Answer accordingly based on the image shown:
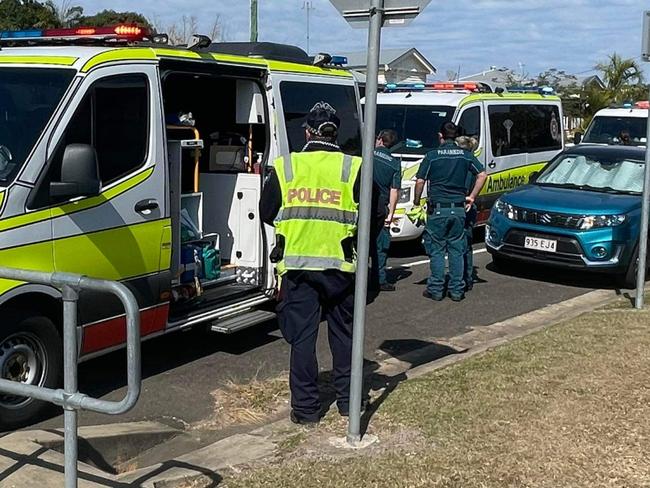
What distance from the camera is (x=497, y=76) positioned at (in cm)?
4519

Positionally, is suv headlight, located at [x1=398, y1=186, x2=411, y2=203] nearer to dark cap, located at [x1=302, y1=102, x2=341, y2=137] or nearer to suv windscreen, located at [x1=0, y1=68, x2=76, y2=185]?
dark cap, located at [x1=302, y1=102, x2=341, y2=137]

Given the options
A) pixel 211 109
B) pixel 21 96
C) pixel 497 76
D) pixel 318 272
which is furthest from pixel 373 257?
pixel 497 76

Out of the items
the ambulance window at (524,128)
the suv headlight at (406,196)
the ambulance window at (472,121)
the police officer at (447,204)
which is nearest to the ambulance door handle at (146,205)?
the police officer at (447,204)

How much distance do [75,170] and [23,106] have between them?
2.27ft

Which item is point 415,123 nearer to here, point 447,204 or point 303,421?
point 447,204

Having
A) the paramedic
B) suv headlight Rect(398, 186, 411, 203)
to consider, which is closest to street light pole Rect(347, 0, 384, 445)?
the paramedic

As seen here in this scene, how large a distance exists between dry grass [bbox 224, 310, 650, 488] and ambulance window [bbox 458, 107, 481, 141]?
655cm

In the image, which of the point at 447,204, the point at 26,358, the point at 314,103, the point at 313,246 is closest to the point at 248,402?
the point at 313,246

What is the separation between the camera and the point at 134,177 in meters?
6.06

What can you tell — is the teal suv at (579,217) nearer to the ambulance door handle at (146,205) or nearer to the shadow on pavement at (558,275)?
the shadow on pavement at (558,275)

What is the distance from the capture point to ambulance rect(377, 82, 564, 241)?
1265 centimetres

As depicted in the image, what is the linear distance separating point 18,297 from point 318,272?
71.7 inches

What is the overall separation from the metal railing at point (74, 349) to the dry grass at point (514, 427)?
1.04 meters

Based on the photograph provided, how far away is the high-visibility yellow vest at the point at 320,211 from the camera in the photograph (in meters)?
5.21
